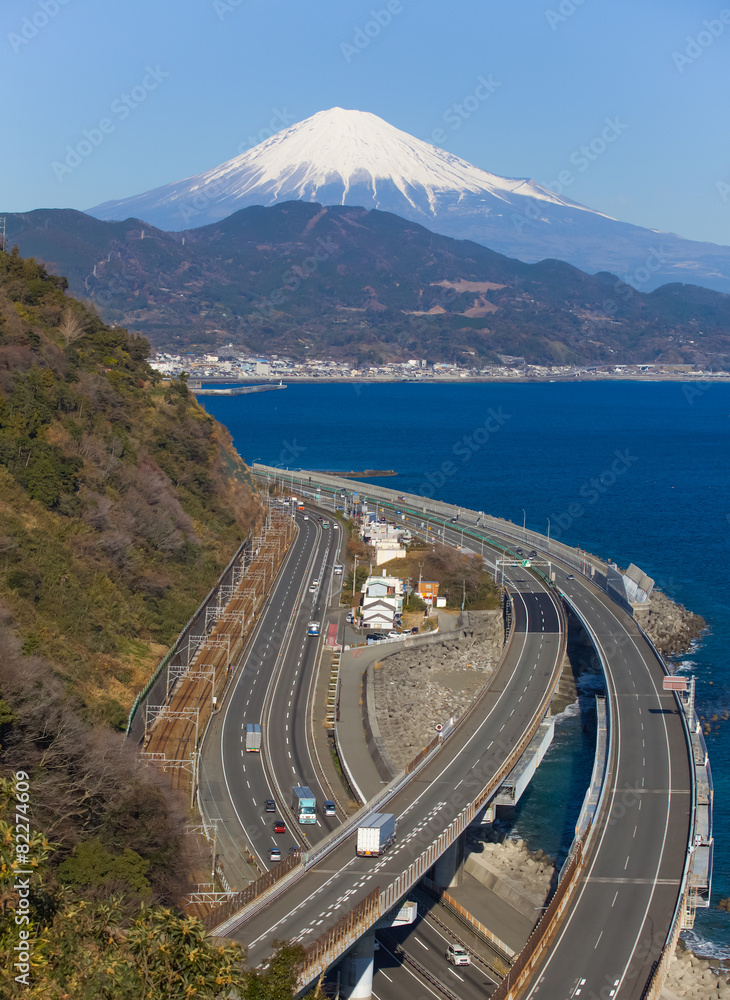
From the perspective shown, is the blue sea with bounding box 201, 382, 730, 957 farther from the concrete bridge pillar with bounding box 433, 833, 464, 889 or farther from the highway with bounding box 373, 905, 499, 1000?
the highway with bounding box 373, 905, 499, 1000

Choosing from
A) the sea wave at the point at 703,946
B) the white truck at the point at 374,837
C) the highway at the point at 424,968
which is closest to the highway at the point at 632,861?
the sea wave at the point at 703,946

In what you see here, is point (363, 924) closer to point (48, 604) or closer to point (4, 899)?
point (4, 899)

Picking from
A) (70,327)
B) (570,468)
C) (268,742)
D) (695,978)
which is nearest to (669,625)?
(268,742)

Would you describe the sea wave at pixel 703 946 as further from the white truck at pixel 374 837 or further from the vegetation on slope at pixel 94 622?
the vegetation on slope at pixel 94 622

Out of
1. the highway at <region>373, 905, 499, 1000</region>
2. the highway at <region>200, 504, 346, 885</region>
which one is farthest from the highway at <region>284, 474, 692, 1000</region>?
the highway at <region>200, 504, 346, 885</region>

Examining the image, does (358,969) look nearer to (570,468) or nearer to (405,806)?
(405,806)

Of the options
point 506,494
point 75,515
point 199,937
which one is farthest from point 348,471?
point 199,937
